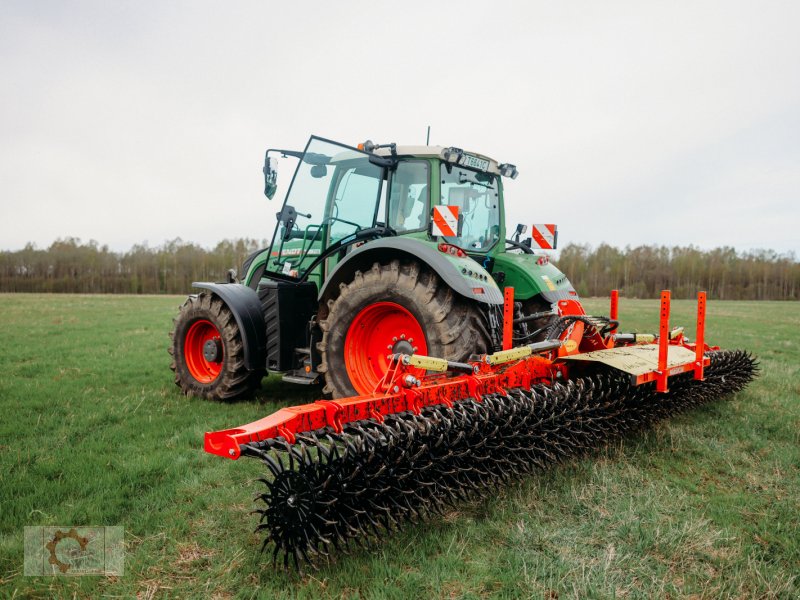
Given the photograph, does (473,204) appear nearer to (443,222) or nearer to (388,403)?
(443,222)

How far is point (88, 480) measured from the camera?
141 inches

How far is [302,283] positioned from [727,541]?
156 inches

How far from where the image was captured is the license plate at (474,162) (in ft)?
17.7

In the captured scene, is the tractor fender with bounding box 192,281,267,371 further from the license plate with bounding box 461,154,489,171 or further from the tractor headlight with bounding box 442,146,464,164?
the license plate with bounding box 461,154,489,171

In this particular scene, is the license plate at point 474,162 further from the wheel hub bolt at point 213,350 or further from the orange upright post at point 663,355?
the wheel hub bolt at point 213,350

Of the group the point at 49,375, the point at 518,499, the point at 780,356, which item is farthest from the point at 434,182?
the point at 780,356

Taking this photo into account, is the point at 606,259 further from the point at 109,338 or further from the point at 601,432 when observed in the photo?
the point at 601,432

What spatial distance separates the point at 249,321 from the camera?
5.56 meters

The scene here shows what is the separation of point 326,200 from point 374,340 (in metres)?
1.58

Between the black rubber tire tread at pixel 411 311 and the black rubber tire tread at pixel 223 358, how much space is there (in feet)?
4.13

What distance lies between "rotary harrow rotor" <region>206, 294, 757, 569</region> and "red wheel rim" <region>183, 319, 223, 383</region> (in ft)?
7.72

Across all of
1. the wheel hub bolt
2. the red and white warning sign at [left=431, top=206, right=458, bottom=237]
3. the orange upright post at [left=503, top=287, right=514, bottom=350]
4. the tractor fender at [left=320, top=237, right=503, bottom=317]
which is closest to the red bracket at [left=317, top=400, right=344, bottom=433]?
the tractor fender at [left=320, top=237, right=503, bottom=317]

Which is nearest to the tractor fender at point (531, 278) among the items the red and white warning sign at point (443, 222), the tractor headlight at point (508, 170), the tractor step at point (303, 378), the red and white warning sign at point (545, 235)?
the red and white warning sign at point (545, 235)

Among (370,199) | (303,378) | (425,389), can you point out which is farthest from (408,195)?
(425,389)
